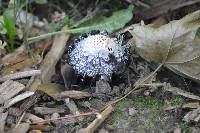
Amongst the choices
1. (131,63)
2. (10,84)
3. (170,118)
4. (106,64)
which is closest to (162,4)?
(131,63)

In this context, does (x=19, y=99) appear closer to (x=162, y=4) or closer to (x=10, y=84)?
(x=10, y=84)

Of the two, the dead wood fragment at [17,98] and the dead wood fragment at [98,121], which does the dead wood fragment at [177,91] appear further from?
the dead wood fragment at [17,98]

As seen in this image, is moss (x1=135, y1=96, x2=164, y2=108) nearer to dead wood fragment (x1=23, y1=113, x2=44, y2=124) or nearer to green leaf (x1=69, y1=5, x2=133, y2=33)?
dead wood fragment (x1=23, y1=113, x2=44, y2=124)

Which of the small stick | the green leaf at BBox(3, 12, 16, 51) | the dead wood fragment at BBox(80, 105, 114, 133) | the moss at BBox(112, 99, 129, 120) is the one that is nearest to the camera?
the dead wood fragment at BBox(80, 105, 114, 133)

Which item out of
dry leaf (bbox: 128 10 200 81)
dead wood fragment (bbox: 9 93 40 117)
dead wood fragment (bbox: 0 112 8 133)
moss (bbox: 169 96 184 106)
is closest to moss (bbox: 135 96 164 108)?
moss (bbox: 169 96 184 106)

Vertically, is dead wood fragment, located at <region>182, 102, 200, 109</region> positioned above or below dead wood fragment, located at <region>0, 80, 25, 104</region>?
below

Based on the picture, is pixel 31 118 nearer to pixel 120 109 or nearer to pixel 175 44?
pixel 120 109

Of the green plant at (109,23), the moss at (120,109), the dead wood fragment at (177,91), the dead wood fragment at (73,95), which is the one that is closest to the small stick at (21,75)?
the dead wood fragment at (73,95)
